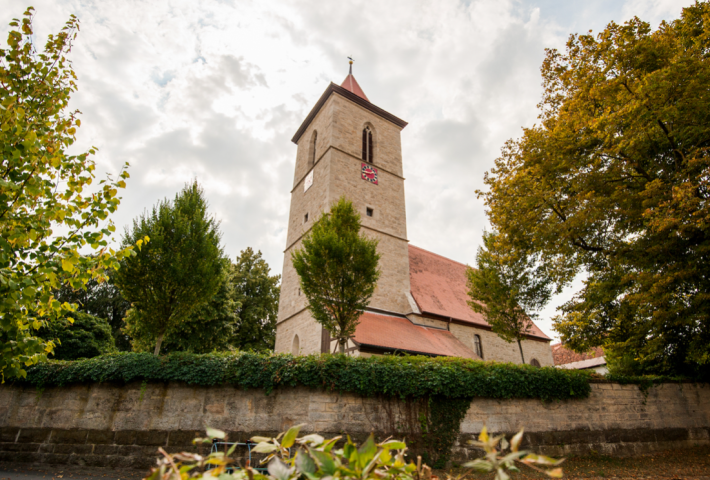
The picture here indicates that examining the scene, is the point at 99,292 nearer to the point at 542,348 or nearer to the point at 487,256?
the point at 487,256

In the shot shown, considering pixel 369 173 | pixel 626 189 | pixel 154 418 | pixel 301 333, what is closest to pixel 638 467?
pixel 626 189

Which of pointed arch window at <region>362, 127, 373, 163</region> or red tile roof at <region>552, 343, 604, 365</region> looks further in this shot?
red tile roof at <region>552, 343, 604, 365</region>

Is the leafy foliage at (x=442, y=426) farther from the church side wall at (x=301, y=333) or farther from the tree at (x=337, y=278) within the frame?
the church side wall at (x=301, y=333)

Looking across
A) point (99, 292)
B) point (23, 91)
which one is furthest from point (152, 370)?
point (99, 292)

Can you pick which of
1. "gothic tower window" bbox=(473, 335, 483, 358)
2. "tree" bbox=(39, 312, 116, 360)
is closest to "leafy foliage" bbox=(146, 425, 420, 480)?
"tree" bbox=(39, 312, 116, 360)

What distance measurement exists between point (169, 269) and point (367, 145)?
47.6 ft

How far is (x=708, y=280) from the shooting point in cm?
880

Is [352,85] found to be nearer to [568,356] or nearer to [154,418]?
[154,418]

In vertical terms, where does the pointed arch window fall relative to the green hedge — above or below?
above

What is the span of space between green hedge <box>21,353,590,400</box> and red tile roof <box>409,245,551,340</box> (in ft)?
30.9

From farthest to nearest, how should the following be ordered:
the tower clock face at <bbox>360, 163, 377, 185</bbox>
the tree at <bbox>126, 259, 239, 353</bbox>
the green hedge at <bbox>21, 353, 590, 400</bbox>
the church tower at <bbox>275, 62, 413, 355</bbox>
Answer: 1. the tower clock face at <bbox>360, 163, 377, 185</bbox>
2. the tree at <bbox>126, 259, 239, 353</bbox>
3. the church tower at <bbox>275, 62, 413, 355</bbox>
4. the green hedge at <bbox>21, 353, 590, 400</bbox>

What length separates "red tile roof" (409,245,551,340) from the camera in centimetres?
1894

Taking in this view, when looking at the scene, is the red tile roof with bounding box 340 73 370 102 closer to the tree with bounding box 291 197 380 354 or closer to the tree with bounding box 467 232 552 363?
Answer: the tree with bounding box 467 232 552 363

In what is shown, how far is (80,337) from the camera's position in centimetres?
1656
